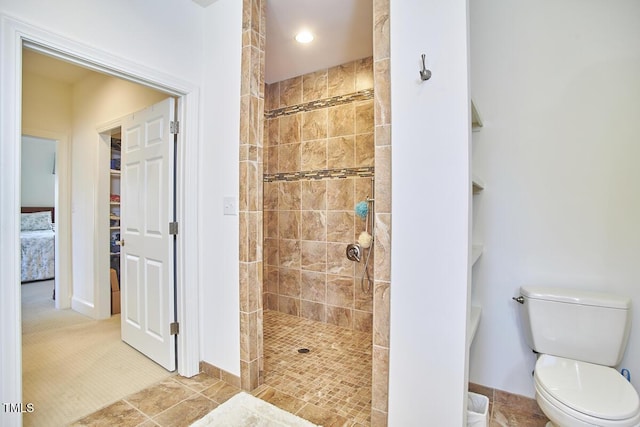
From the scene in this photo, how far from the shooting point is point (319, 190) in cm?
310

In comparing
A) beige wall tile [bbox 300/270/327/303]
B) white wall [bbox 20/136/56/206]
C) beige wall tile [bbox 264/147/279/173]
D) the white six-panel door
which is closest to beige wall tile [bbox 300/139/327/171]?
beige wall tile [bbox 264/147/279/173]

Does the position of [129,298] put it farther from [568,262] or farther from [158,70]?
[568,262]

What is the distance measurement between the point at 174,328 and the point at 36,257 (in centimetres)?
461

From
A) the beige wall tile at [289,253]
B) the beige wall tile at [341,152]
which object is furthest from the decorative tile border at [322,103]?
the beige wall tile at [289,253]

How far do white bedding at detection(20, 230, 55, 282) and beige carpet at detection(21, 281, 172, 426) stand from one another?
218 cm

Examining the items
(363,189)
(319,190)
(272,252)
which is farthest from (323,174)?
(272,252)

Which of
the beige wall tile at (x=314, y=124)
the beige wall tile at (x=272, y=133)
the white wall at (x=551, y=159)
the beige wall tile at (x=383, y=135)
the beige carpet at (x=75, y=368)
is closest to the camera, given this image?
the beige wall tile at (x=383, y=135)

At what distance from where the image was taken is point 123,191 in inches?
101

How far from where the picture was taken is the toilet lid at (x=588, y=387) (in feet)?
3.99

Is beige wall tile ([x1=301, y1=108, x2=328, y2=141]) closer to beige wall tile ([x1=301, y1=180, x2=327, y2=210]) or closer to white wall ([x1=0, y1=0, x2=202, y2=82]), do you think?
beige wall tile ([x1=301, y1=180, x2=327, y2=210])

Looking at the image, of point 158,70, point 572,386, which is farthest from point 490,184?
point 158,70

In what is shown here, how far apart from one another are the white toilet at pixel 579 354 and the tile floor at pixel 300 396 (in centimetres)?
31

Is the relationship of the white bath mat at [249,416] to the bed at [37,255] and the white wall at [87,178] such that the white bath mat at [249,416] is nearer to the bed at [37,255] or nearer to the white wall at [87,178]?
the white wall at [87,178]

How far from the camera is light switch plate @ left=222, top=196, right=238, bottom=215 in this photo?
194 centimetres
